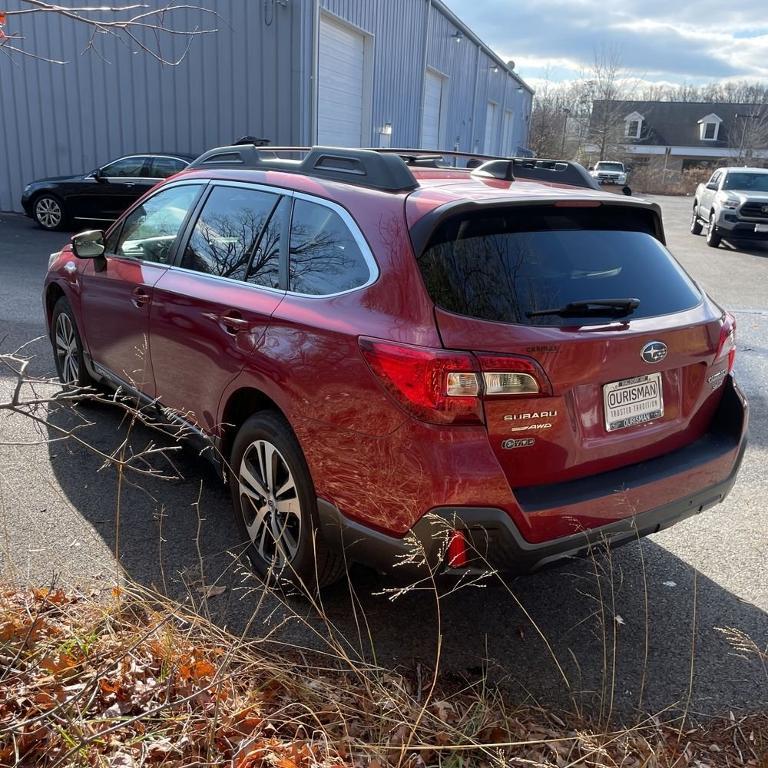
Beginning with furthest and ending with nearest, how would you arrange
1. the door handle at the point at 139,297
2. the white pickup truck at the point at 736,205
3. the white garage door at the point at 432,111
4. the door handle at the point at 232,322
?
1. the white garage door at the point at 432,111
2. the white pickup truck at the point at 736,205
3. the door handle at the point at 139,297
4. the door handle at the point at 232,322

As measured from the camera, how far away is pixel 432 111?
24.6 m

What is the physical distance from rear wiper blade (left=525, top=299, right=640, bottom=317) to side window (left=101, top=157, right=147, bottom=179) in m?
13.6

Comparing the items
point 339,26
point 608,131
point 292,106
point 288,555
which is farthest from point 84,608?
point 608,131

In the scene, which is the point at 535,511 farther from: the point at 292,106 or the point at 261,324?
the point at 292,106

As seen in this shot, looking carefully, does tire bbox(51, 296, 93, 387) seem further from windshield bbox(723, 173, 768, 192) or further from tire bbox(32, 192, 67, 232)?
windshield bbox(723, 173, 768, 192)

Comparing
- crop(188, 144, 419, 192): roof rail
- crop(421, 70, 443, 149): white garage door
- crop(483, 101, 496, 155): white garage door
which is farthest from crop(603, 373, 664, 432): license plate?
crop(483, 101, 496, 155): white garage door

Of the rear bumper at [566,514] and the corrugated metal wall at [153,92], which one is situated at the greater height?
the corrugated metal wall at [153,92]

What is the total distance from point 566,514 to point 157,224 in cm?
304

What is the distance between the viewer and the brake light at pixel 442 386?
2588 millimetres

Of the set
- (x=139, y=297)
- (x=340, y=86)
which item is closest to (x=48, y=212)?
(x=340, y=86)

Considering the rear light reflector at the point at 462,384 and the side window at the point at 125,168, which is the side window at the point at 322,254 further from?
the side window at the point at 125,168

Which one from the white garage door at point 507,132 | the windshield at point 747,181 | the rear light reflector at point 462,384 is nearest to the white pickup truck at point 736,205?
the windshield at point 747,181

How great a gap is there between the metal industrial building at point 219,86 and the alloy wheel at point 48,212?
2482mm

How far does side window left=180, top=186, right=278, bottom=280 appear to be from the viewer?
3650 mm
